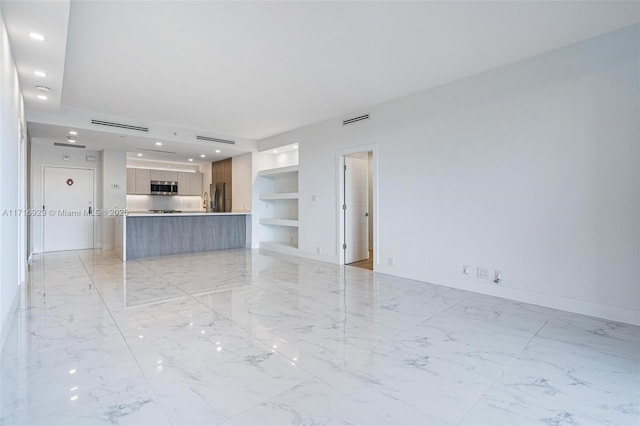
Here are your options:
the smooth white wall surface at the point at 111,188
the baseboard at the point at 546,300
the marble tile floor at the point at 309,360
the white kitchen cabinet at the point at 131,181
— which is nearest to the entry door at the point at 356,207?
the baseboard at the point at 546,300

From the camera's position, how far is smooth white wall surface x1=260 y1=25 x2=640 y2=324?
3.15m

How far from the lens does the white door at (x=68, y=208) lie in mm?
7777

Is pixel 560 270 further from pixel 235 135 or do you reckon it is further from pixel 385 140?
pixel 235 135

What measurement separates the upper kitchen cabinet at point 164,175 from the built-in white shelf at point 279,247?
4250 millimetres

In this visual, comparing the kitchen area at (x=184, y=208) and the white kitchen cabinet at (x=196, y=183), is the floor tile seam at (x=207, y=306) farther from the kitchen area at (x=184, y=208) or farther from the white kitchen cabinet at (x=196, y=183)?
the white kitchen cabinet at (x=196, y=183)

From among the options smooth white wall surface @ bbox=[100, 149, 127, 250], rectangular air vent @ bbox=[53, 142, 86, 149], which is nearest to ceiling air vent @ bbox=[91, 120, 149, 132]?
rectangular air vent @ bbox=[53, 142, 86, 149]

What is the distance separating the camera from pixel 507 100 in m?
3.89

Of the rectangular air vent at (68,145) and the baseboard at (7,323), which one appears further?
the rectangular air vent at (68,145)

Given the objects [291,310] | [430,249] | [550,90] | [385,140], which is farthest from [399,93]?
[291,310]

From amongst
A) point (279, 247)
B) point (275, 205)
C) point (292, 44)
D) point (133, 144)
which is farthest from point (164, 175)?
point (292, 44)

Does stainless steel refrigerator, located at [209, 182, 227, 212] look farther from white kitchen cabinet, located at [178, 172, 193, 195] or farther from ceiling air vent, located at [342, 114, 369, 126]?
ceiling air vent, located at [342, 114, 369, 126]

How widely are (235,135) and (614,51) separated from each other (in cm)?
677

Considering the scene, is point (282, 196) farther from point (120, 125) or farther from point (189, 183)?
point (189, 183)

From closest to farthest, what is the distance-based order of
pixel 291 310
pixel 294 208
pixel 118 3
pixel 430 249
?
pixel 118 3
pixel 291 310
pixel 430 249
pixel 294 208
